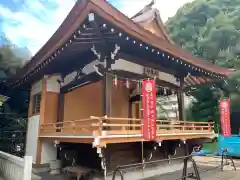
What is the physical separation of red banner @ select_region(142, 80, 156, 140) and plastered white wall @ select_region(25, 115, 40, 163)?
5.17m

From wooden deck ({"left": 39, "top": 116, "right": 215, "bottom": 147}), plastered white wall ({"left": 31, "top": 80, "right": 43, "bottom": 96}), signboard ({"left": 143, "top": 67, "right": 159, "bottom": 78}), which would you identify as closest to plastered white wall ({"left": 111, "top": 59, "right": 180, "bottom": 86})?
signboard ({"left": 143, "top": 67, "right": 159, "bottom": 78})

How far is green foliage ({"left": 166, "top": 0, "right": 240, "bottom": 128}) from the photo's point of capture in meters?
18.6

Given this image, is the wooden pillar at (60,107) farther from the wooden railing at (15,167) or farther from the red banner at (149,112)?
the red banner at (149,112)

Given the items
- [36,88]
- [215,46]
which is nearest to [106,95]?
[36,88]

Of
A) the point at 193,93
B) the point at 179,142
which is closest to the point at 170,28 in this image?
the point at 193,93

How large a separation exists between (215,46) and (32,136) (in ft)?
59.0

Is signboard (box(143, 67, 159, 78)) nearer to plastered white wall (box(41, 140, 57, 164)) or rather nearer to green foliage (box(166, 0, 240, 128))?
plastered white wall (box(41, 140, 57, 164))

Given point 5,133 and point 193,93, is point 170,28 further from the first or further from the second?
point 5,133

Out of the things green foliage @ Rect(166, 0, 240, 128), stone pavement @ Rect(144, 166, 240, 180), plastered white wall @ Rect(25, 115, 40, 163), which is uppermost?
green foliage @ Rect(166, 0, 240, 128)

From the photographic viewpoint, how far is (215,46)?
69.2 feet

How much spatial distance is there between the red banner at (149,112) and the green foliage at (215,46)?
44.5ft

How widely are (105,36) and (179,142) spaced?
506 cm

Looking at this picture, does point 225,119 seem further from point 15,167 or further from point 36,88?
point 36,88

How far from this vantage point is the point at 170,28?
30234mm
